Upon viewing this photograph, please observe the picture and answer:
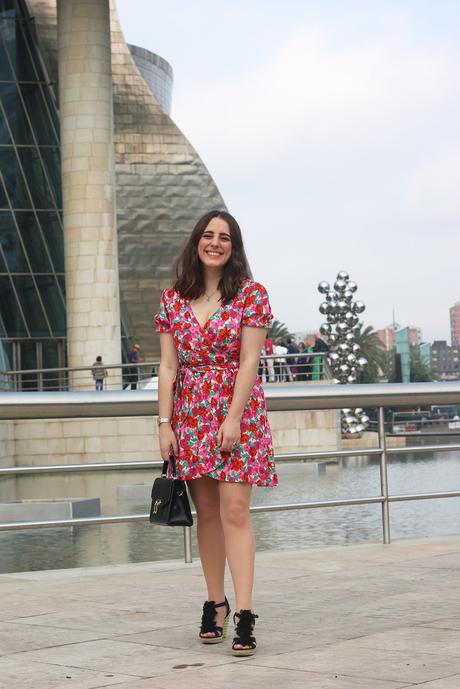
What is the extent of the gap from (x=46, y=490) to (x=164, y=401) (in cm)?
2045

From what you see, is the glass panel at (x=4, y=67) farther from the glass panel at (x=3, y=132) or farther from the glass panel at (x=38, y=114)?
the glass panel at (x=3, y=132)

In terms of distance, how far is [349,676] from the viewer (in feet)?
14.3

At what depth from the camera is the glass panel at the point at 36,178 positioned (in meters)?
46.8

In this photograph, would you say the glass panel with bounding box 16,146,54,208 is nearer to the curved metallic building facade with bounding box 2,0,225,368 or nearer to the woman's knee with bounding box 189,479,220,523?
the curved metallic building facade with bounding box 2,0,225,368

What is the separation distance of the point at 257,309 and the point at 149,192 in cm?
5251

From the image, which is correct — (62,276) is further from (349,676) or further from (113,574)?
(349,676)

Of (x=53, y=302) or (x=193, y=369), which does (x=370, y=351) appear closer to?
(x=53, y=302)

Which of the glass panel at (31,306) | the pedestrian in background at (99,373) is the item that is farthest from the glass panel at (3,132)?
the pedestrian in background at (99,373)

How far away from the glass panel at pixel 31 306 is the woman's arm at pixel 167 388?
42.0 m

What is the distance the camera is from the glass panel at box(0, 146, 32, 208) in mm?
46281

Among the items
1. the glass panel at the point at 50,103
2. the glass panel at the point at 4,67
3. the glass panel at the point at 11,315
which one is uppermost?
the glass panel at the point at 4,67

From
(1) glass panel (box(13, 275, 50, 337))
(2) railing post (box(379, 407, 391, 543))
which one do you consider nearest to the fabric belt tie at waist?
(2) railing post (box(379, 407, 391, 543))

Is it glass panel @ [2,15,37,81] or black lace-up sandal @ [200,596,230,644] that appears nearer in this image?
black lace-up sandal @ [200,596,230,644]

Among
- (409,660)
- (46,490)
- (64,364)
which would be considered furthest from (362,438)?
(409,660)
